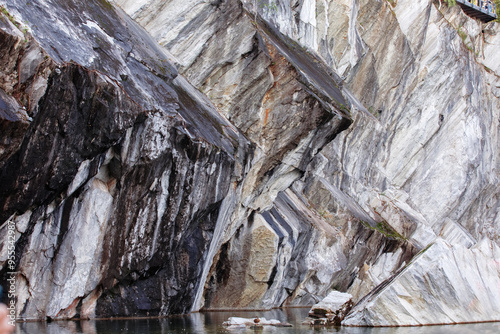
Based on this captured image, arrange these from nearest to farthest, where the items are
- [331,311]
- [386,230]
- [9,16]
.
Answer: [9,16], [331,311], [386,230]

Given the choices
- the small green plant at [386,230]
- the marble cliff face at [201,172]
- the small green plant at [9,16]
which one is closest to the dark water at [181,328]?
the marble cliff face at [201,172]

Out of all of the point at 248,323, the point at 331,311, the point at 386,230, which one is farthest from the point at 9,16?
the point at 386,230

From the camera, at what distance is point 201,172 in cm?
2044

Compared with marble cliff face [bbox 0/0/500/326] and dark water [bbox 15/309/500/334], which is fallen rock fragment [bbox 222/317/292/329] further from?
marble cliff face [bbox 0/0/500/326]

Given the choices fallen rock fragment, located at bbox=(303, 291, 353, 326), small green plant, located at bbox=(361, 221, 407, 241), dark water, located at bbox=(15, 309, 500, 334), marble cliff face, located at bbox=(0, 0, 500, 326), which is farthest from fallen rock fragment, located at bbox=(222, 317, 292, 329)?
small green plant, located at bbox=(361, 221, 407, 241)

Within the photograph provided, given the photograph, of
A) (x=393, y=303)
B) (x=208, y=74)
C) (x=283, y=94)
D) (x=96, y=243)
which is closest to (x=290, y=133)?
(x=283, y=94)

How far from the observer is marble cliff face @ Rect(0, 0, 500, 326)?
1600 cm

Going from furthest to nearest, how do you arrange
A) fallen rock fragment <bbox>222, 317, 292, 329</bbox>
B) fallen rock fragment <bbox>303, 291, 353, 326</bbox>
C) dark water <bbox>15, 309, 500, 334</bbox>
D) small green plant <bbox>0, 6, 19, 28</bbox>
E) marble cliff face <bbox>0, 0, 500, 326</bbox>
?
fallen rock fragment <bbox>303, 291, 353, 326</bbox>
fallen rock fragment <bbox>222, 317, 292, 329</bbox>
marble cliff face <bbox>0, 0, 500, 326</bbox>
dark water <bbox>15, 309, 500, 334</bbox>
small green plant <bbox>0, 6, 19, 28</bbox>

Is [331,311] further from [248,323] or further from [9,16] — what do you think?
[9,16]

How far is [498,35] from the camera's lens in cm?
6538

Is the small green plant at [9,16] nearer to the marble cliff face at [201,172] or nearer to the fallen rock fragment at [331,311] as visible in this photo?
the marble cliff face at [201,172]

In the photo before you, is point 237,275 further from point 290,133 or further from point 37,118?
point 37,118

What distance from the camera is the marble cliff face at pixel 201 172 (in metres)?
A: 16.0

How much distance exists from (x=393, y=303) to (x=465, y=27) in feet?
159
